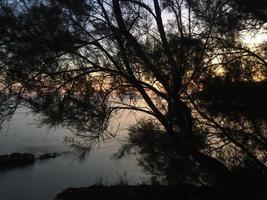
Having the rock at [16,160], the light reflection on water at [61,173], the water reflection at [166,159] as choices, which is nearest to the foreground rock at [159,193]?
the water reflection at [166,159]

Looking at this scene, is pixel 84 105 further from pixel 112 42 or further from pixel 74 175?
pixel 74 175

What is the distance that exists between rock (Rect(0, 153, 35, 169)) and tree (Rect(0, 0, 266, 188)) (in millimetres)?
12771

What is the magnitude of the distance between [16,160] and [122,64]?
13369mm

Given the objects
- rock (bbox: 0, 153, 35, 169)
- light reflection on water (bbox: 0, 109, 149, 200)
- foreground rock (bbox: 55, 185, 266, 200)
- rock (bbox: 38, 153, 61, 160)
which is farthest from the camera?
rock (bbox: 38, 153, 61, 160)

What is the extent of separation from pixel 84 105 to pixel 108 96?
0.34 meters

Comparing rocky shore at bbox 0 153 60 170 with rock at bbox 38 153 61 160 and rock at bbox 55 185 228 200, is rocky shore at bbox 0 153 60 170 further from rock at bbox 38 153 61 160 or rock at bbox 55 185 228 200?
rock at bbox 55 185 228 200

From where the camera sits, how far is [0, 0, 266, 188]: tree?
4.29 m

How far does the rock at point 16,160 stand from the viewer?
16.9 meters

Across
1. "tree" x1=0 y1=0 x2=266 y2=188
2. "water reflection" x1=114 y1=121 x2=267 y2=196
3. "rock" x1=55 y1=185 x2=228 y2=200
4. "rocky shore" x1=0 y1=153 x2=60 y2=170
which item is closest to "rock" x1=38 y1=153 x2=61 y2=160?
"rocky shore" x1=0 y1=153 x2=60 y2=170

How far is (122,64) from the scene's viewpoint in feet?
16.2

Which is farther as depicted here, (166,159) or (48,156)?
(48,156)

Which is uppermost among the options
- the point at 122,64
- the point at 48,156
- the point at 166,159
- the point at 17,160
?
the point at 48,156

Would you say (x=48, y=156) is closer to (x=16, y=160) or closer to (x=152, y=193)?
(x=16, y=160)

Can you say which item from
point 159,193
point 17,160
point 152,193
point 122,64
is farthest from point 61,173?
point 122,64
